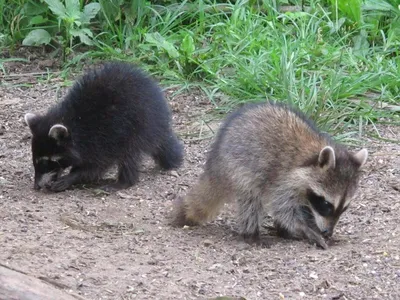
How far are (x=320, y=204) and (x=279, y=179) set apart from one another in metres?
0.34

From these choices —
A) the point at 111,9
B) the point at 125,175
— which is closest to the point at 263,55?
the point at 111,9

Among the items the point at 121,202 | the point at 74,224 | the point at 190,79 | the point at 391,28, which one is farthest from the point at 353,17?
the point at 74,224

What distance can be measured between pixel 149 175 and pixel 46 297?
136 inches

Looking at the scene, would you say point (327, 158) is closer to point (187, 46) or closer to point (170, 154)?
point (170, 154)

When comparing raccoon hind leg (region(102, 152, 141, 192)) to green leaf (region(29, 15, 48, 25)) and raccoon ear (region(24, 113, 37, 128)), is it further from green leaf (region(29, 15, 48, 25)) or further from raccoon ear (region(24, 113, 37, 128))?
green leaf (region(29, 15, 48, 25))

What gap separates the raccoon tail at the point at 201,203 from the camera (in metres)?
7.10

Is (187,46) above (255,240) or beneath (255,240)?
above

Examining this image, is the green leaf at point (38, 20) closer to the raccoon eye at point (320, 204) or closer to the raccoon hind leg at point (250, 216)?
the raccoon hind leg at point (250, 216)

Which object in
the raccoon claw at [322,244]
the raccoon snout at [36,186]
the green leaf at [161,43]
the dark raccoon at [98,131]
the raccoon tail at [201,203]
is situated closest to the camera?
the raccoon claw at [322,244]

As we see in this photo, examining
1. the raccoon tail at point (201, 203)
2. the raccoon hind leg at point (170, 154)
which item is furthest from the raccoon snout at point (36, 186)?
the raccoon tail at point (201, 203)

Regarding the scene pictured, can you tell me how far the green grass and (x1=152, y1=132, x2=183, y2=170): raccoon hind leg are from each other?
3.06 feet

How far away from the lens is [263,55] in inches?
372

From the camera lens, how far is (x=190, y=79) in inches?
389

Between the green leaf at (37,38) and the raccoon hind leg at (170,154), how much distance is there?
8.67 ft
